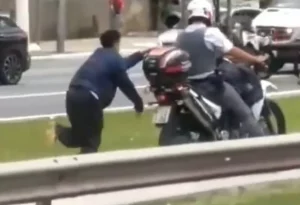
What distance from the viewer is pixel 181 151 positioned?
8336 mm

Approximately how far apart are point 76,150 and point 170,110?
309 centimetres

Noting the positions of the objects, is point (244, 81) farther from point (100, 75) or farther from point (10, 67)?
point (10, 67)

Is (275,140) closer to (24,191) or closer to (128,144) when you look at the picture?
(24,191)

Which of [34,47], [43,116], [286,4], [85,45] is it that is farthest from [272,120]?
[85,45]

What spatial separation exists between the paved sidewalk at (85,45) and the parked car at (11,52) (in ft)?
33.9

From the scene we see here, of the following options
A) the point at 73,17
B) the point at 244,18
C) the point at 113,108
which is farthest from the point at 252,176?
the point at 73,17

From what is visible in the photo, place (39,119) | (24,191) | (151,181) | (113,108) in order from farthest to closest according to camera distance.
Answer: (113,108) < (39,119) < (151,181) < (24,191)

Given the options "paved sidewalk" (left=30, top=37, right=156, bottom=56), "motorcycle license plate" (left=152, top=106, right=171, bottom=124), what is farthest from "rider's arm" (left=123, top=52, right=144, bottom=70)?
"paved sidewalk" (left=30, top=37, right=156, bottom=56)

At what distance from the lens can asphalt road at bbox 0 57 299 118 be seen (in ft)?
62.5

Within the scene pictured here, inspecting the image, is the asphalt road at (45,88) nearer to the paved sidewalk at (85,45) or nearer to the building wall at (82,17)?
the paved sidewalk at (85,45)

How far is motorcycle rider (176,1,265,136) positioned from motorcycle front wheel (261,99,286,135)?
81cm

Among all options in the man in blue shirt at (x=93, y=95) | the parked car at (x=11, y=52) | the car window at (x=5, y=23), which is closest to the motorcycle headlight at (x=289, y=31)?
the parked car at (x=11, y=52)

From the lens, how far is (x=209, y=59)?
10469mm

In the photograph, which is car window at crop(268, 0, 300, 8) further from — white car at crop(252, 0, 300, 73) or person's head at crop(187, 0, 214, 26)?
person's head at crop(187, 0, 214, 26)
